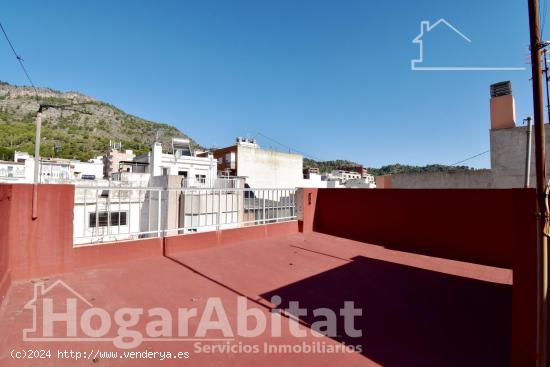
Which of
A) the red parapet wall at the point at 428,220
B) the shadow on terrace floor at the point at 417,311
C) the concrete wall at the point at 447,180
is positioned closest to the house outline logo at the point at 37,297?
the shadow on terrace floor at the point at 417,311

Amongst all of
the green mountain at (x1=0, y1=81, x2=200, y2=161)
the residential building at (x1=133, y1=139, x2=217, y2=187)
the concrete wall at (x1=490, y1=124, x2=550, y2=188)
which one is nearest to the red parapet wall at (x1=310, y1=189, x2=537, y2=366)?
the concrete wall at (x1=490, y1=124, x2=550, y2=188)

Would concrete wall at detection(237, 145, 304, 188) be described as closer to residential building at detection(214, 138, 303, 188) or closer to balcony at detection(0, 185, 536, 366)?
residential building at detection(214, 138, 303, 188)

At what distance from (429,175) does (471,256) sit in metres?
7.76

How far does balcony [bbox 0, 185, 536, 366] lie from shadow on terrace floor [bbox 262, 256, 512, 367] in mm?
17

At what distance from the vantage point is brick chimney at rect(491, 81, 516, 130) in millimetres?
8930

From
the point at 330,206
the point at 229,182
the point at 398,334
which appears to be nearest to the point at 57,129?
the point at 229,182

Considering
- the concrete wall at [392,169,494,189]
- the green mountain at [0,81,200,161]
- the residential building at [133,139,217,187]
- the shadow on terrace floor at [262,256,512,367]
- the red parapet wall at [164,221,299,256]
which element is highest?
the green mountain at [0,81,200,161]

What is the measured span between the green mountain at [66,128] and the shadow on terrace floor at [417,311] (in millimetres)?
39004

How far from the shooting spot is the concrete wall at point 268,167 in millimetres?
30266

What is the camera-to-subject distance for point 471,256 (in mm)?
5715

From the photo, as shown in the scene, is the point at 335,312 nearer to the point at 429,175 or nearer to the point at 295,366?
the point at 295,366

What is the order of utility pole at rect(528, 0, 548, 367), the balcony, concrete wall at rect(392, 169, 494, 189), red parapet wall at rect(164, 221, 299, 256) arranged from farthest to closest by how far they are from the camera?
1. concrete wall at rect(392, 169, 494, 189)
2. red parapet wall at rect(164, 221, 299, 256)
3. the balcony
4. utility pole at rect(528, 0, 548, 367)

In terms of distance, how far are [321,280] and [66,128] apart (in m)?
75.1

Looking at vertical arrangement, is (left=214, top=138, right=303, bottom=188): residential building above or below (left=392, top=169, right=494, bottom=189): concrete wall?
above
